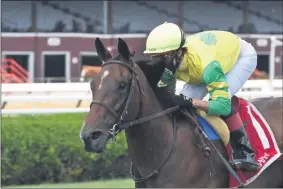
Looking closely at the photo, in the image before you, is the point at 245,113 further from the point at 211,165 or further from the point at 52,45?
the point at 52,45

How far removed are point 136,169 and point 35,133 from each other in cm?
382

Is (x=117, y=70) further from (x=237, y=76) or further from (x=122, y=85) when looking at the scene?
(x=237, y=76)

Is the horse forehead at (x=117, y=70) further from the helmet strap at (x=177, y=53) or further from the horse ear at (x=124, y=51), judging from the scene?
the helmet strap at (x=177, y=53)

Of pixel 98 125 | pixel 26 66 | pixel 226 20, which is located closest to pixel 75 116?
pixel 98 125

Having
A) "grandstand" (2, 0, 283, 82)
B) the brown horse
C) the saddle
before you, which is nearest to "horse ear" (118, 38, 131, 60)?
the brown horse

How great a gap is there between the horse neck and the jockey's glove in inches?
5.7

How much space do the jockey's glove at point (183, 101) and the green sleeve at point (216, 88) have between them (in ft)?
0.36

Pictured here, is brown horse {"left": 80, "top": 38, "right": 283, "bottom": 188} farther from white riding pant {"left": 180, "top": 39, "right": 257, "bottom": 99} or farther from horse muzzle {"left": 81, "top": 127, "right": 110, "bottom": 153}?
white riding pant {"left": 180, "top": 39, "right": 257, "bottom": 99}

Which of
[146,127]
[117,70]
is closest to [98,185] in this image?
Result: [146,127]

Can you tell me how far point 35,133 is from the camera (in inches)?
303

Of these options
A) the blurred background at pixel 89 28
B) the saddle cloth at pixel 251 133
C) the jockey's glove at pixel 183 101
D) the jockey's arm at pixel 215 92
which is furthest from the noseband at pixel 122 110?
the blurred background at pixel 89 28

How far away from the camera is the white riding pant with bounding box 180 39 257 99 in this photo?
434 centimetres

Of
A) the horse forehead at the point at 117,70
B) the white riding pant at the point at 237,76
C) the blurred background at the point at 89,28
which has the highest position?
the horse forehead at the point at 117,70

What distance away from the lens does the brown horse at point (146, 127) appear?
145 inches
